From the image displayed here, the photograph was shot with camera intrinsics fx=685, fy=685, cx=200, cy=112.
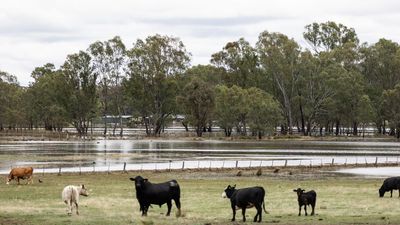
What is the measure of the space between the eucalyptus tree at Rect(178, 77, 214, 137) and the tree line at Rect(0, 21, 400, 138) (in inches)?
9.0

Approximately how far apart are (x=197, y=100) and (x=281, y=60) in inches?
889

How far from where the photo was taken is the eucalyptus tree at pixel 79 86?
550ft

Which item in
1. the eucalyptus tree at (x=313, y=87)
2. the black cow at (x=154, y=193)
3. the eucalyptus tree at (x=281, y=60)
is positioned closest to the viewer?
the black cow at (x=154, y=193)

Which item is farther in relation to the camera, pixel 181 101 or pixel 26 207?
pixel 181 101

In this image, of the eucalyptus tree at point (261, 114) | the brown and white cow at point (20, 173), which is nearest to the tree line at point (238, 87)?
the eucalyptus tree at point (261, 114)

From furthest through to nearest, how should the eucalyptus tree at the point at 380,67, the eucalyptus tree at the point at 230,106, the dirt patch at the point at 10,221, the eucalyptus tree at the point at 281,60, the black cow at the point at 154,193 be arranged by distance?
1. the eucalyptus tree at the point at 380,67
2. the eucalyptus tree at the point at 281,60
3. the eucalyptus tree at the point at 230,106
4. the black cow at the point at 154,193
5. the dirt patch at the point at 10,221

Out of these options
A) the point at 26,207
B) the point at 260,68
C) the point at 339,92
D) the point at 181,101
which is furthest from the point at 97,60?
the point at 26,207

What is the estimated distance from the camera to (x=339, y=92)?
159250mm

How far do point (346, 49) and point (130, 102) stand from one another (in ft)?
188

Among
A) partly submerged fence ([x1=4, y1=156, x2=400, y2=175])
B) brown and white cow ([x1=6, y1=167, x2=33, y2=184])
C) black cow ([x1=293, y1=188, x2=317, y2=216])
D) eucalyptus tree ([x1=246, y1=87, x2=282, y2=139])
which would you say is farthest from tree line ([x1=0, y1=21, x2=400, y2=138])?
black cow ([x1=293, y1=188, x2=317, y2=216])

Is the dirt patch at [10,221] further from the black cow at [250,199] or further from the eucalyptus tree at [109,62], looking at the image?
the eucalyptus tree at [109,62]

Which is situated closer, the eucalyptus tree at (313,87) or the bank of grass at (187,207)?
the bank of grass at (187,207)

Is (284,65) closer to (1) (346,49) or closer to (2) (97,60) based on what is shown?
(1) (346,49)

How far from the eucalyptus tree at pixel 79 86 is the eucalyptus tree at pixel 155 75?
32.9ft
